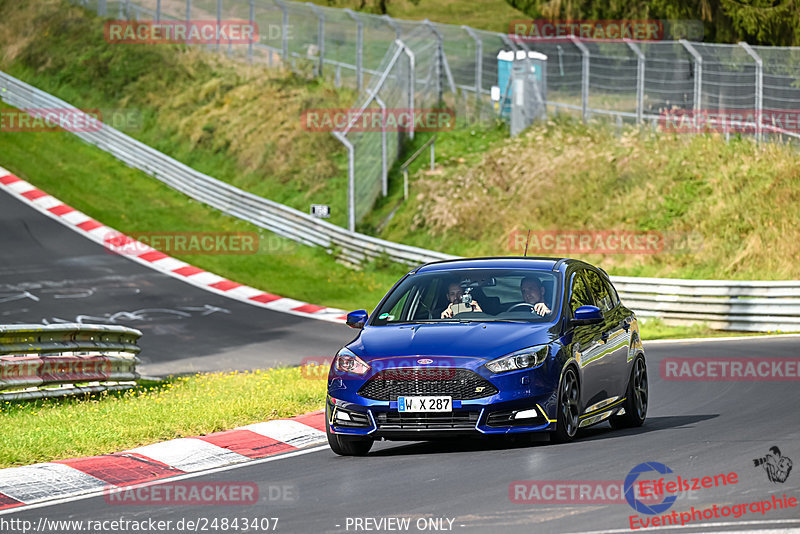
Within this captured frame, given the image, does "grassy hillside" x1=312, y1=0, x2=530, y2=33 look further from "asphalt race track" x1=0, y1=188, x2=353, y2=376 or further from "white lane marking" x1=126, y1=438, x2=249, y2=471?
"white lane marking" x1=126, y1=438, x2=249, y2=471

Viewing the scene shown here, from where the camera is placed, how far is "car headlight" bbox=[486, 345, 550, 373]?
9953 mm

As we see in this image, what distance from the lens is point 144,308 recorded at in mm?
27719

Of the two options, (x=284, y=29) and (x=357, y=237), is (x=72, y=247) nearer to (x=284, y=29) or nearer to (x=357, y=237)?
(x=357, y=237)

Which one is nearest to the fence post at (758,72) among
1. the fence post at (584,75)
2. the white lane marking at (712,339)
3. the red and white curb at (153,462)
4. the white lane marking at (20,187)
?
the fence post at (584,75)

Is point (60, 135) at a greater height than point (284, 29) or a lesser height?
lesser

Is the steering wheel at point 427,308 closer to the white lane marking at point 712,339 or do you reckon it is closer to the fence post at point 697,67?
the white lane marking at point 712,339

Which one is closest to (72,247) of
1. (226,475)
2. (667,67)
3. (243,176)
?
(243,176)

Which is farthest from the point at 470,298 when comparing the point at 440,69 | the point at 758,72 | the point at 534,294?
the point at 440,69

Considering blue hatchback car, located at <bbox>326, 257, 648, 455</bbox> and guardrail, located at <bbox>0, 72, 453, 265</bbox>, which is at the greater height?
blue hatchback car, located at <bbox>326, 257, 648, 455</bbox>

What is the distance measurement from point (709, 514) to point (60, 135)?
40786 mm

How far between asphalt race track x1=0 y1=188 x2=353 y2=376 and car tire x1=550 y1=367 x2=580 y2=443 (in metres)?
10.6

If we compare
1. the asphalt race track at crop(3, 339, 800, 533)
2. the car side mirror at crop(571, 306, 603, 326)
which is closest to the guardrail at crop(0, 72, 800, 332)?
the asphalt race track at crop(3, 339, 800, 533)

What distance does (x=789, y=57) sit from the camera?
97.9 ft

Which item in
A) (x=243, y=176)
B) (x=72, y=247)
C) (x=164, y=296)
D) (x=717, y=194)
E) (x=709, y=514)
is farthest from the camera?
(x=243, y=176)
